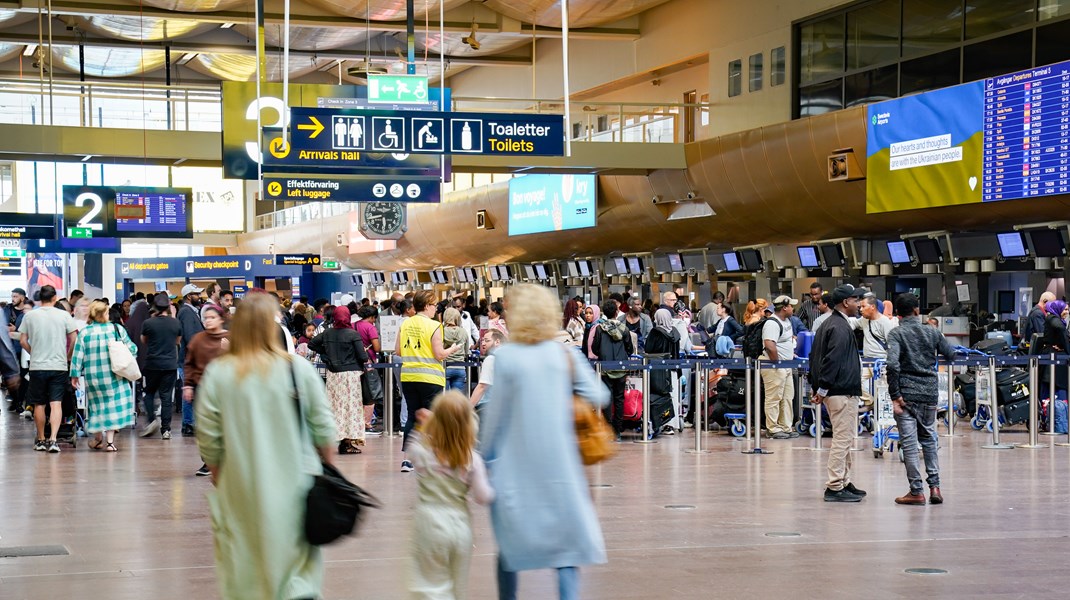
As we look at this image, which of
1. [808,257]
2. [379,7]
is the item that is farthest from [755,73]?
[379,7]

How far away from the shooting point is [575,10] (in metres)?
24.6

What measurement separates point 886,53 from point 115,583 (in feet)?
47.6

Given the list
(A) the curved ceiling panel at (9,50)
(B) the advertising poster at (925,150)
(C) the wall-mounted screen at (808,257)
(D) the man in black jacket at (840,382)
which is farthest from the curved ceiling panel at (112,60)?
(D) the man in black jacket at (840,382)

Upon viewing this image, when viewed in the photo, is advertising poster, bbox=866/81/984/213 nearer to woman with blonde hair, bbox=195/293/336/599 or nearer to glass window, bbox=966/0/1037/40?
glass window, bbox=966/0/1037/40

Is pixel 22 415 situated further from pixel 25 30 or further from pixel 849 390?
pixel 25 30

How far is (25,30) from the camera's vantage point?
30.0 metres

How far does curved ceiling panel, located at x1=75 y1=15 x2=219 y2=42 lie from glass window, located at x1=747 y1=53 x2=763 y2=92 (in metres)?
12.6

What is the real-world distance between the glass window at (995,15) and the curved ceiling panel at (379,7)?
10713 millimetres

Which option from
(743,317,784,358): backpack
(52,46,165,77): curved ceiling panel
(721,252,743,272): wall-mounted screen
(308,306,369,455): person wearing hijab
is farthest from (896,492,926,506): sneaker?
(52,46,165,77): curved ceiling panel

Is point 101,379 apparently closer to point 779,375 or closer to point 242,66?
point 779,375

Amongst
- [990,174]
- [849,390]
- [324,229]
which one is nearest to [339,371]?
[849,390]

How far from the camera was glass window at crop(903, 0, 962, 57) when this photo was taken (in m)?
16.8

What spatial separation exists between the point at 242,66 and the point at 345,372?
26.4m

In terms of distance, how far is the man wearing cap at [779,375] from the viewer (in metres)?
14.3
